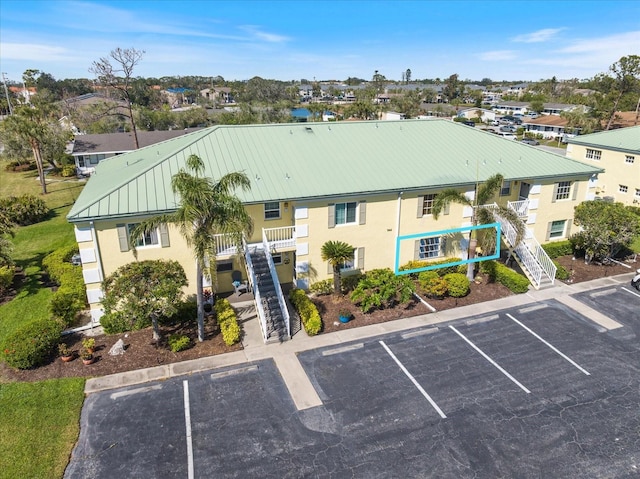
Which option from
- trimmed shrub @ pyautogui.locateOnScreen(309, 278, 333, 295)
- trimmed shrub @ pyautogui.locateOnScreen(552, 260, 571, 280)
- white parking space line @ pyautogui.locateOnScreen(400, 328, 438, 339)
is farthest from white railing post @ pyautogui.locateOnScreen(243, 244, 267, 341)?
trimmed shrub @ pyautogui.locateOnScreen(552, 260, 571, 280)

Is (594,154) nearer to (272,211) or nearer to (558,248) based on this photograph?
(558,248)

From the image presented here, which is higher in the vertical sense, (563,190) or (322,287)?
(563,190)

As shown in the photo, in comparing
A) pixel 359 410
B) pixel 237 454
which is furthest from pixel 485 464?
pixel 237 454

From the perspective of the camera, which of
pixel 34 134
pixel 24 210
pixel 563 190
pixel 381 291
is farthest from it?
pixel 34 134

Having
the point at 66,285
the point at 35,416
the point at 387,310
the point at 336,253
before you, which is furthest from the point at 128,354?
the point at 387,310

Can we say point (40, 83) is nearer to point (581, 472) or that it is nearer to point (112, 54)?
point (112, 54)

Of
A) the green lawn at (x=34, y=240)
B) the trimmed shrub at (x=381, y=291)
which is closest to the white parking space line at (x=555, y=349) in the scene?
the trimmed shrub at (x=381, y=291)
